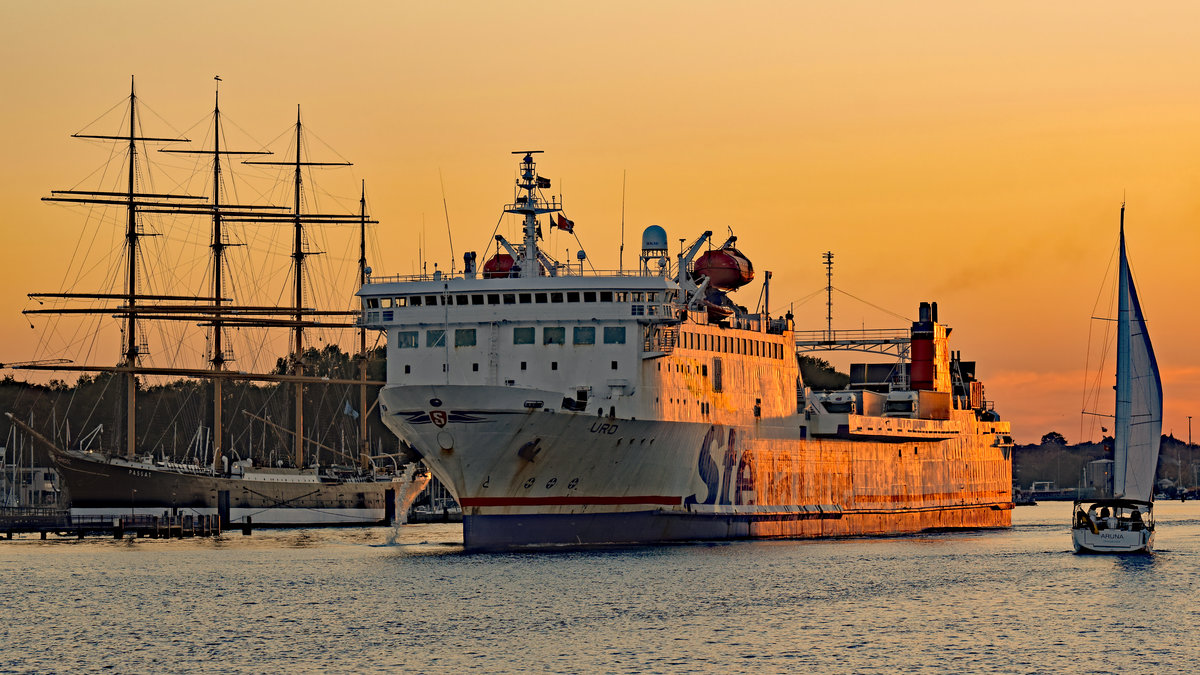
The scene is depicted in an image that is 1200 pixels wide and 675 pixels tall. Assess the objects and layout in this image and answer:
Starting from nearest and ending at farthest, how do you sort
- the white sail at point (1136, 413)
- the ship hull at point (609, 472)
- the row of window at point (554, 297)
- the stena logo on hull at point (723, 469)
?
the ship hull at point (609, 472), the row of window at point (554, 297), the white sail at point (1136, 413), the stena logo on hull at point (723, 469)

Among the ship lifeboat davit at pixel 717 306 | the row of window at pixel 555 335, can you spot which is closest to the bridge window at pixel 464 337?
the row of window at pixel 555 335

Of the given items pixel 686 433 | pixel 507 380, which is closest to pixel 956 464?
pixel 686 433

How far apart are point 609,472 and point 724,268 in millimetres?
15334

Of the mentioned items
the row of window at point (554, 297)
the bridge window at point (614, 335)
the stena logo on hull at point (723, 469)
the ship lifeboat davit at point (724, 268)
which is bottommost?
the stena logo on hull at point (723, 469)

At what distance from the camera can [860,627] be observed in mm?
45594

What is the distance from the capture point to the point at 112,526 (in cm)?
8850

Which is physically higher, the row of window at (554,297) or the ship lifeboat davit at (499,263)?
the ship lifeboat davit at (499,263)

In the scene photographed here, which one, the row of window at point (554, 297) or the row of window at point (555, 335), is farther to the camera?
the row of window at point (554, 297)

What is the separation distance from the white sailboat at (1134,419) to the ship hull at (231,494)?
40171 mm

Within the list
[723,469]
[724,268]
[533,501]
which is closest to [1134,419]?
[723,469]

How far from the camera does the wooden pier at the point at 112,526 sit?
287 ft

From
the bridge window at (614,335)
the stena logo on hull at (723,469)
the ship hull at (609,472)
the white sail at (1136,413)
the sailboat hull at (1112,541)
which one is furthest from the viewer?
the stena logo on hull at (723,469)

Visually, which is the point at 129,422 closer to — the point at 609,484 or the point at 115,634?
the point at 609,484

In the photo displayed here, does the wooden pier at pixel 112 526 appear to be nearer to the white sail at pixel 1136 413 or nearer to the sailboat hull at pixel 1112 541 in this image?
the sailboat hull at pixel 1112 541
